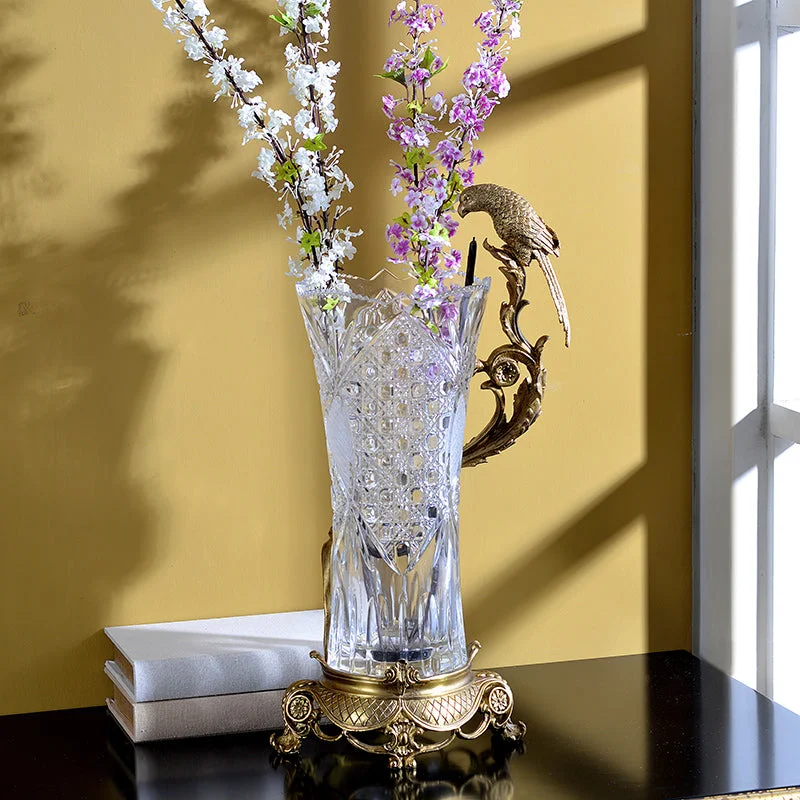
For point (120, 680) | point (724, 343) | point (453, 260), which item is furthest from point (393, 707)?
point (724, 343)

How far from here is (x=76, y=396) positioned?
4.53 feet

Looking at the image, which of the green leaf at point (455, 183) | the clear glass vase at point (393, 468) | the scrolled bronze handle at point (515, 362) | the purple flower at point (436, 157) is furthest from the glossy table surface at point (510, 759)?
the green leaf at point (455, 183)

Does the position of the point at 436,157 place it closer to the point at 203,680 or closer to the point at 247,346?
the point at 247,346

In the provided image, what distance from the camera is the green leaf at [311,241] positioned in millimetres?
1193

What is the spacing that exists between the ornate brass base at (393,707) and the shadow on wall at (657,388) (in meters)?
0.31

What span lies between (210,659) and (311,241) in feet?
1.48

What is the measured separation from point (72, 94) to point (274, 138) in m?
0.29

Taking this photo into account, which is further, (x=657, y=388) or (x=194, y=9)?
(x=657, y=388)

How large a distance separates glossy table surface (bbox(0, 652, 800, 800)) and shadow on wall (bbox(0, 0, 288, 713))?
10 centimetres

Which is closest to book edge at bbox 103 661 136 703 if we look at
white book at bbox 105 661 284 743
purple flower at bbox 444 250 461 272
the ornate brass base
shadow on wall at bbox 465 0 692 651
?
white book at bbox 105 661 284 743

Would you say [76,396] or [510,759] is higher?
[76,396]

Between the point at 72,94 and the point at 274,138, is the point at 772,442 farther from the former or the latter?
the point at 72,94

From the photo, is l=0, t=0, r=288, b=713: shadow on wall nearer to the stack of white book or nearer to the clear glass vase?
the stack of white book

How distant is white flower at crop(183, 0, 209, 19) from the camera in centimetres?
119
